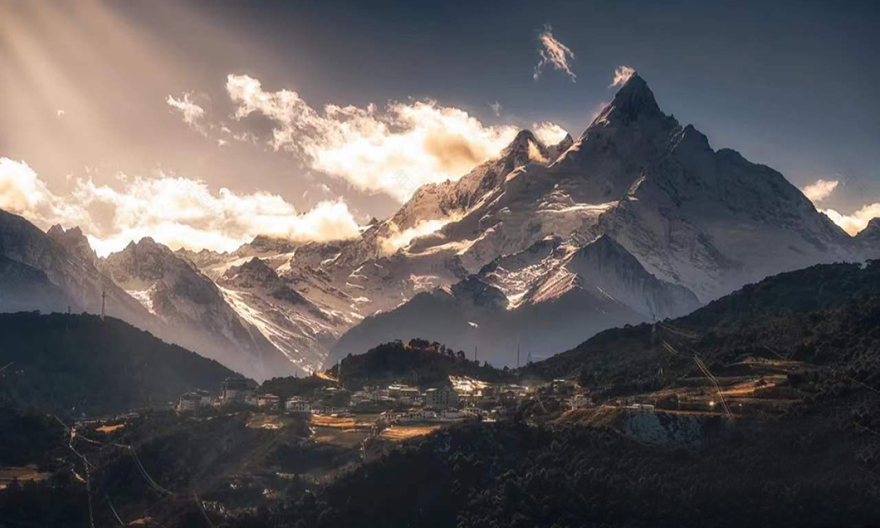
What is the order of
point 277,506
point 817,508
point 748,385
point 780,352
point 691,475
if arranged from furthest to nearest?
point 780,352, point 748,385, point 277,506, point 691,475, point 817,508

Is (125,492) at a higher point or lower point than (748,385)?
lower

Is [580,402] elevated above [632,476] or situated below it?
above

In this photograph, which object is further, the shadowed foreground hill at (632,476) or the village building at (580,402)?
the village building at (580,402)

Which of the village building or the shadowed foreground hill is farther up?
the village building

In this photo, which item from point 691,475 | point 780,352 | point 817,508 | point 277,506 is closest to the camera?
point 817,508

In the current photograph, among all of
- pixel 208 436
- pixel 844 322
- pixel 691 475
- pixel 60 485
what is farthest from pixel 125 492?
pixel 844 322

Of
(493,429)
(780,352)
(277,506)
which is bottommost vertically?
(277,506)

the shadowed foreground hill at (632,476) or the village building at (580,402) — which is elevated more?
the village building at (580,402)

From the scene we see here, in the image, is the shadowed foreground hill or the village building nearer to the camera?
the shadowed foreground hill

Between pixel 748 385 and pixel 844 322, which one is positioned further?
pixel 844 322

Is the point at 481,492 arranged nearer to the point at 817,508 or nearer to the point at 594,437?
the point at 594,437

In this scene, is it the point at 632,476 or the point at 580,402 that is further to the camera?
the point at 580,402
